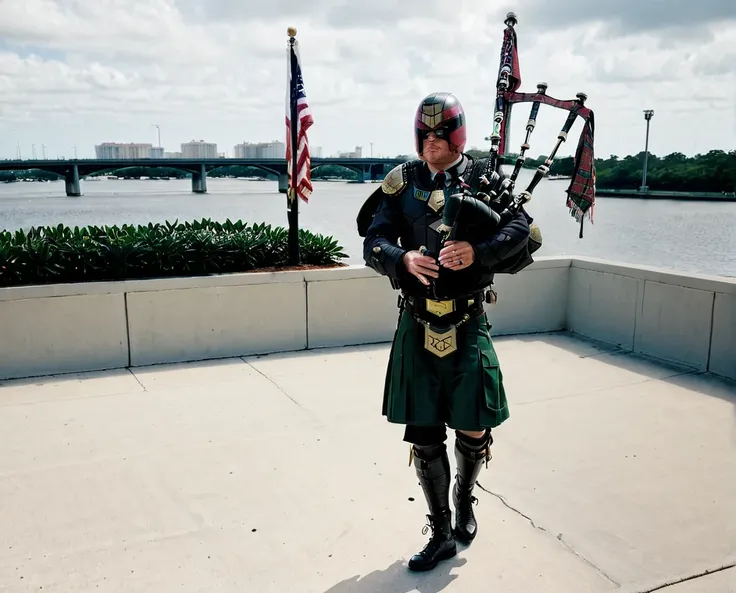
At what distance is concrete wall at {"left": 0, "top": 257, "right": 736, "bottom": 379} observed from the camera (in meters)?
5.74

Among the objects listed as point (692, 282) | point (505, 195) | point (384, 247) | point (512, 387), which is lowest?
point (512, 387)

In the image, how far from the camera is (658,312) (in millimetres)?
6305

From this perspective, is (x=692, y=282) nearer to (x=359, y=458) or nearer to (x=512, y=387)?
(x=512, y=387)

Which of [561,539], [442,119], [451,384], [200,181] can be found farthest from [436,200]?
[200,181]

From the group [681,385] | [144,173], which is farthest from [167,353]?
[144,173]

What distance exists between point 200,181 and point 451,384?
42520 millimetres

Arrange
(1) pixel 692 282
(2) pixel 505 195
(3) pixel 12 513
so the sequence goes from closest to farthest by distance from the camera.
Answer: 1. (2) pixel 505 195
2. (3) pixel 12 513
3. (1) pixel 692 282

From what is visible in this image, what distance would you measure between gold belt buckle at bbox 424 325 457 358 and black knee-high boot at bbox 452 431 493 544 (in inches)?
18.2

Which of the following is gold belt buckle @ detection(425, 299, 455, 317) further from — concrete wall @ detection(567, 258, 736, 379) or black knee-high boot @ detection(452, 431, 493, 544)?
concrete wall @ detection(567, 258, 736, 379)

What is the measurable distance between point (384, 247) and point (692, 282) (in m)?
4.22

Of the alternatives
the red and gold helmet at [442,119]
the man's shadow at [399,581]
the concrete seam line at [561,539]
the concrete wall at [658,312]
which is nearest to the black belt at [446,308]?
the red and gold helmet at [442,119]

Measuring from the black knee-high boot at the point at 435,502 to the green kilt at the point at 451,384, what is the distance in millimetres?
159

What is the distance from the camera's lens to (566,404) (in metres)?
5.12

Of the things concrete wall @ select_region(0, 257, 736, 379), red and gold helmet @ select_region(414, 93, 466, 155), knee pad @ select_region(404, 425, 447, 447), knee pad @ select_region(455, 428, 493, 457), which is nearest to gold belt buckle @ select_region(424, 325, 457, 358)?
knee pad @ select_region(404, 425, 447, 447)
